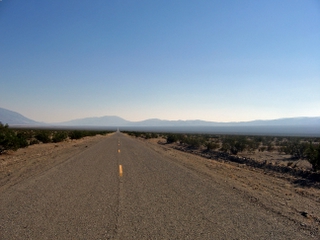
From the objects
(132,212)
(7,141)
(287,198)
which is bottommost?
(287,198)

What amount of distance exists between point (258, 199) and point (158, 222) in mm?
3599

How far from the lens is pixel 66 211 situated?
6.42m

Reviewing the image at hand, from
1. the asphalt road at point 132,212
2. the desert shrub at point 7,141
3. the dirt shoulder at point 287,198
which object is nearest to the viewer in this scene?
the asphalt road at point 132,212

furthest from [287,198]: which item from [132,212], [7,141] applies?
[7,141]

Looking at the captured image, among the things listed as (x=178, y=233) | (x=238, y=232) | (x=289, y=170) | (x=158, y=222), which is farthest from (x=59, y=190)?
(x=289, y=170)

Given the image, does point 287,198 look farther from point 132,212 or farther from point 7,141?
point 7,141

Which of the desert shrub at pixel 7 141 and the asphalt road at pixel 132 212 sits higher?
the desert shrub at pixel 7 141

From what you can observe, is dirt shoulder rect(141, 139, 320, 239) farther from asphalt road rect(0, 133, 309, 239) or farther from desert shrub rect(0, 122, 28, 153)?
desert shrub rect(0, 122, 28, 153)

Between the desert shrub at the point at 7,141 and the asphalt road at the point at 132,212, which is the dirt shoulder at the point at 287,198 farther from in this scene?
the desert shrub at the point at 7,141

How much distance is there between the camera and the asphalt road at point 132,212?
16.9 feet

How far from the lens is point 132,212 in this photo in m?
6.41

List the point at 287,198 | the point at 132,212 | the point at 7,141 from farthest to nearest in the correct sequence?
the point at 7,141 → the point at 287,198 → the point at 132,212

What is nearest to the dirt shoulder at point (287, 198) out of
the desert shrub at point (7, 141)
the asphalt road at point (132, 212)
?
the asphalt road at point (132, 212)

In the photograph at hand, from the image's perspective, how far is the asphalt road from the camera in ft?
16.9
